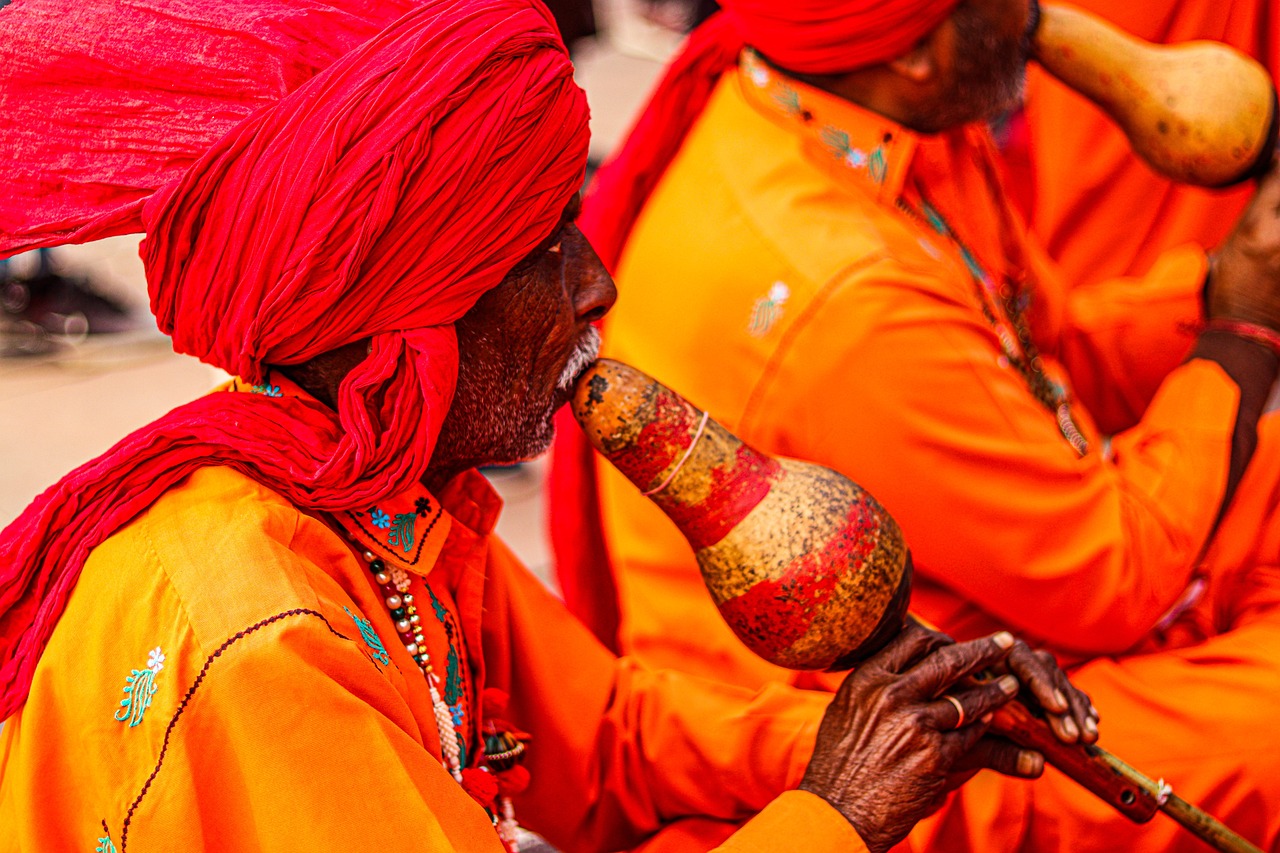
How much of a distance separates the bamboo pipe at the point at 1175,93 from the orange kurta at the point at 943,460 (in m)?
0.33

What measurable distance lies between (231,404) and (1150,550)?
1405mm

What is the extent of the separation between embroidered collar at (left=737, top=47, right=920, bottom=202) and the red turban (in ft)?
2.93

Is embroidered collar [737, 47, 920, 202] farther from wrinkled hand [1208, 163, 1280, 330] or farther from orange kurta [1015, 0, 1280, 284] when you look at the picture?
orange kurta [1015, 0, 1280, 284]

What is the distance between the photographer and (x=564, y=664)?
203 cm

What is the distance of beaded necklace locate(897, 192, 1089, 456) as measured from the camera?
93.5 inches

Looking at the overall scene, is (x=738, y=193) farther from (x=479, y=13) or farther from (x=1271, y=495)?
(x=1271, y=495)

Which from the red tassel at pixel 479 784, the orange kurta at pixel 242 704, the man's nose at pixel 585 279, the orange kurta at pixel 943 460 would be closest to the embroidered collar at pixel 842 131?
the orange kurta at pixel 943 460

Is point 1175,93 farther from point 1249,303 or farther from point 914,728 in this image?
point 914,728

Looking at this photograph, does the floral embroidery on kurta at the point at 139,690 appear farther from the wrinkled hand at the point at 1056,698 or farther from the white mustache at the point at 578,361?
the wrinkled hand at the point at 1056,698

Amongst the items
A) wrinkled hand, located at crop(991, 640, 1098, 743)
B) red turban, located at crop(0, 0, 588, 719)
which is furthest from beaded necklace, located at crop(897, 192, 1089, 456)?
red turban, located at crop(0, 0, 588, 719)

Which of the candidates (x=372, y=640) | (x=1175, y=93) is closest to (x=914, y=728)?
(x=372, y=640)

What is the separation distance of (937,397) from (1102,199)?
2018 millimetres

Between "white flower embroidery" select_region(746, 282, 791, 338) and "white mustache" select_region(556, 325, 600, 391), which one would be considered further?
"white flower embroidery" select_region(746, 282, 791, 338)

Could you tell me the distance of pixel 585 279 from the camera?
1707 mm
